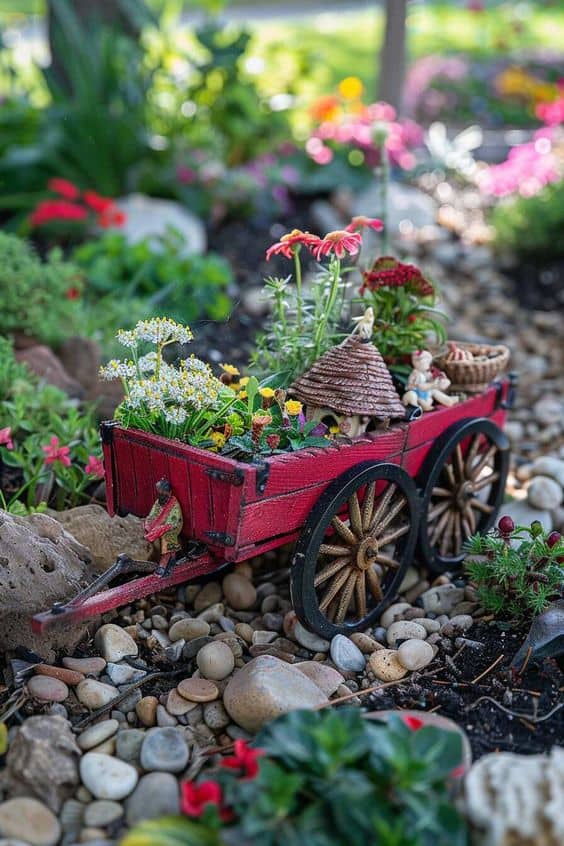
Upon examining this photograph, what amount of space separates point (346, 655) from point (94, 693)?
0.71 m

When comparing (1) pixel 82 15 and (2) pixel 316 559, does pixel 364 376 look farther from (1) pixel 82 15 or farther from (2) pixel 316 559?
(1) pixel 82 15

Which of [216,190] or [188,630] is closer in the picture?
[188,630]

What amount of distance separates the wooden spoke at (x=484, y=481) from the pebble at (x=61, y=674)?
4.77 feet

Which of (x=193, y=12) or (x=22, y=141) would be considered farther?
(x=193, y=12)

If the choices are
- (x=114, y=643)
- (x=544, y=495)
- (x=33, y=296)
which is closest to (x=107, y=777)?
(x=114, y=643)

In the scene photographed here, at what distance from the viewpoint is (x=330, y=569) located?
2775 mm

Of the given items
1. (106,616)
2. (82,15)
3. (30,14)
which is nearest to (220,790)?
(106,616)

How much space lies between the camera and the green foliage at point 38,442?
334cm

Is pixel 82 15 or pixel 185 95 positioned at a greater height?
pixel 82 15

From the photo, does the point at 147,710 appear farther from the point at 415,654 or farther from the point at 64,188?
the point at 64,188

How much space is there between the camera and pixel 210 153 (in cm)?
637

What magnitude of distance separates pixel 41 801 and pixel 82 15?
6.36 meters

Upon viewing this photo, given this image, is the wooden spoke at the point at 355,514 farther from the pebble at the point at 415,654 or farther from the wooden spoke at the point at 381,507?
the pebble at the point at 415,654

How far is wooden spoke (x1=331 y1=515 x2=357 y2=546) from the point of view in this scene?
2.73 m
